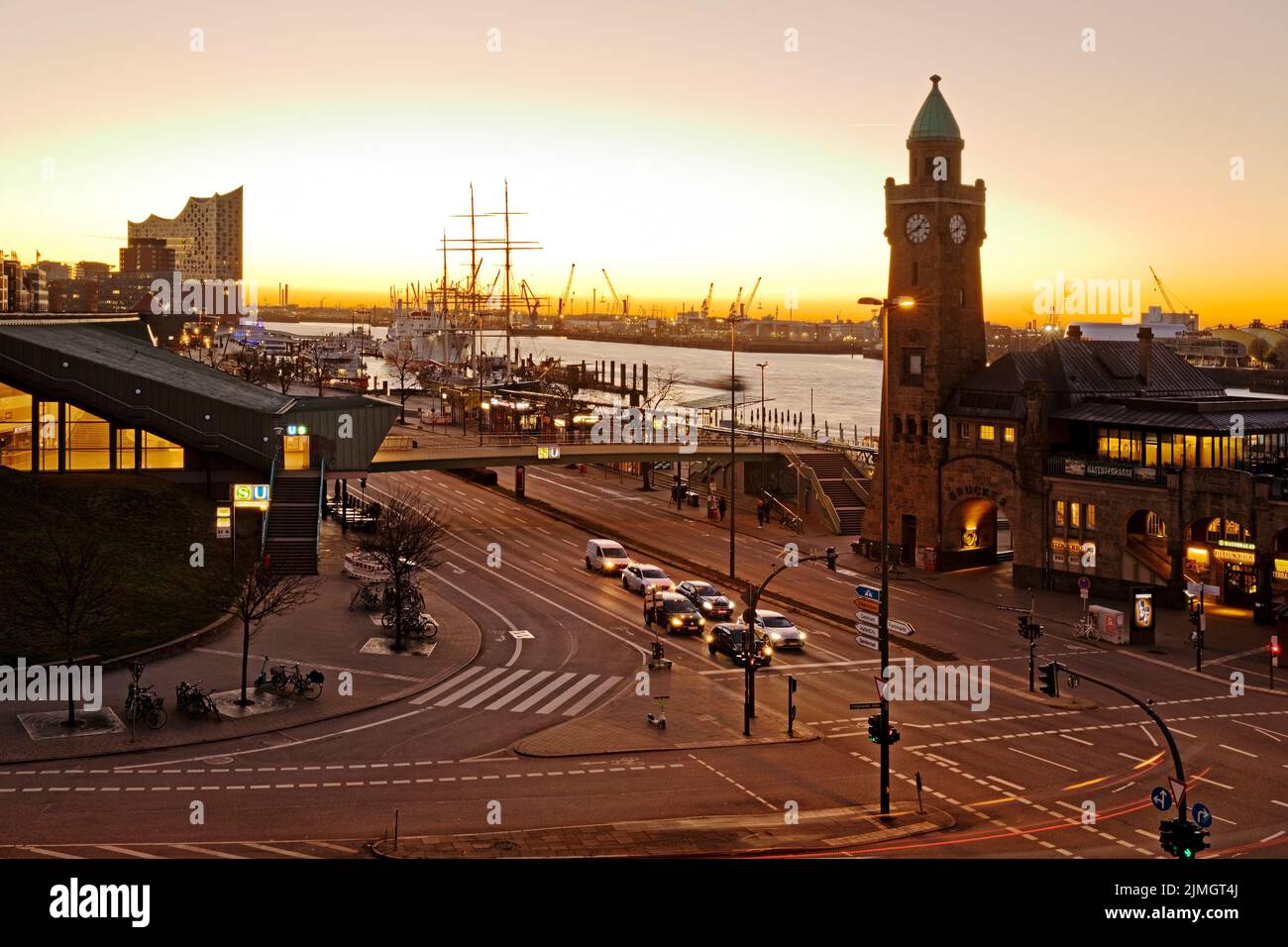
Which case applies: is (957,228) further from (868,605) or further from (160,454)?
(160,454)

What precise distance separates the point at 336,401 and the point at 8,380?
18.0m

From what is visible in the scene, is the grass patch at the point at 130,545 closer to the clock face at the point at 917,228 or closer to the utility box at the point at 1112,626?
the utility box at the point at 1112,626

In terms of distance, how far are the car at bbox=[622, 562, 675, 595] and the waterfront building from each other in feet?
46.8

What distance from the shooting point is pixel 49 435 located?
2734 inches

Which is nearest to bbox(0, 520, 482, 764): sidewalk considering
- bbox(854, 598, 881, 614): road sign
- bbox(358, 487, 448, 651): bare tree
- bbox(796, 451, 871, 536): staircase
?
bbox(358, 487, 448, 651): bare tree

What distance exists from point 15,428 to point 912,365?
50335mm

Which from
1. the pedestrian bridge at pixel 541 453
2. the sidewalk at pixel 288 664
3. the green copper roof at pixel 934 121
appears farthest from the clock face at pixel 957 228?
the sidewalk at pixel 288 664

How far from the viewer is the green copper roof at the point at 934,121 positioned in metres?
78.3

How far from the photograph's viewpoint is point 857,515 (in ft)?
294

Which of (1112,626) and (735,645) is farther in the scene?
(1112,626)

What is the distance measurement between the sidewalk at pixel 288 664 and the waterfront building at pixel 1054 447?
2474 centimetres

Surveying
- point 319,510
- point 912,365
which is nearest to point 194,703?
point 319,510

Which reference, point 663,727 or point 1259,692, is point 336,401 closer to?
point 663,727

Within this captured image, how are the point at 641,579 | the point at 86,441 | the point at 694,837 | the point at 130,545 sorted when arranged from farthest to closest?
the point at 86,441 < the point at 641,579 < the point at 130,545 < the point at 694,837
